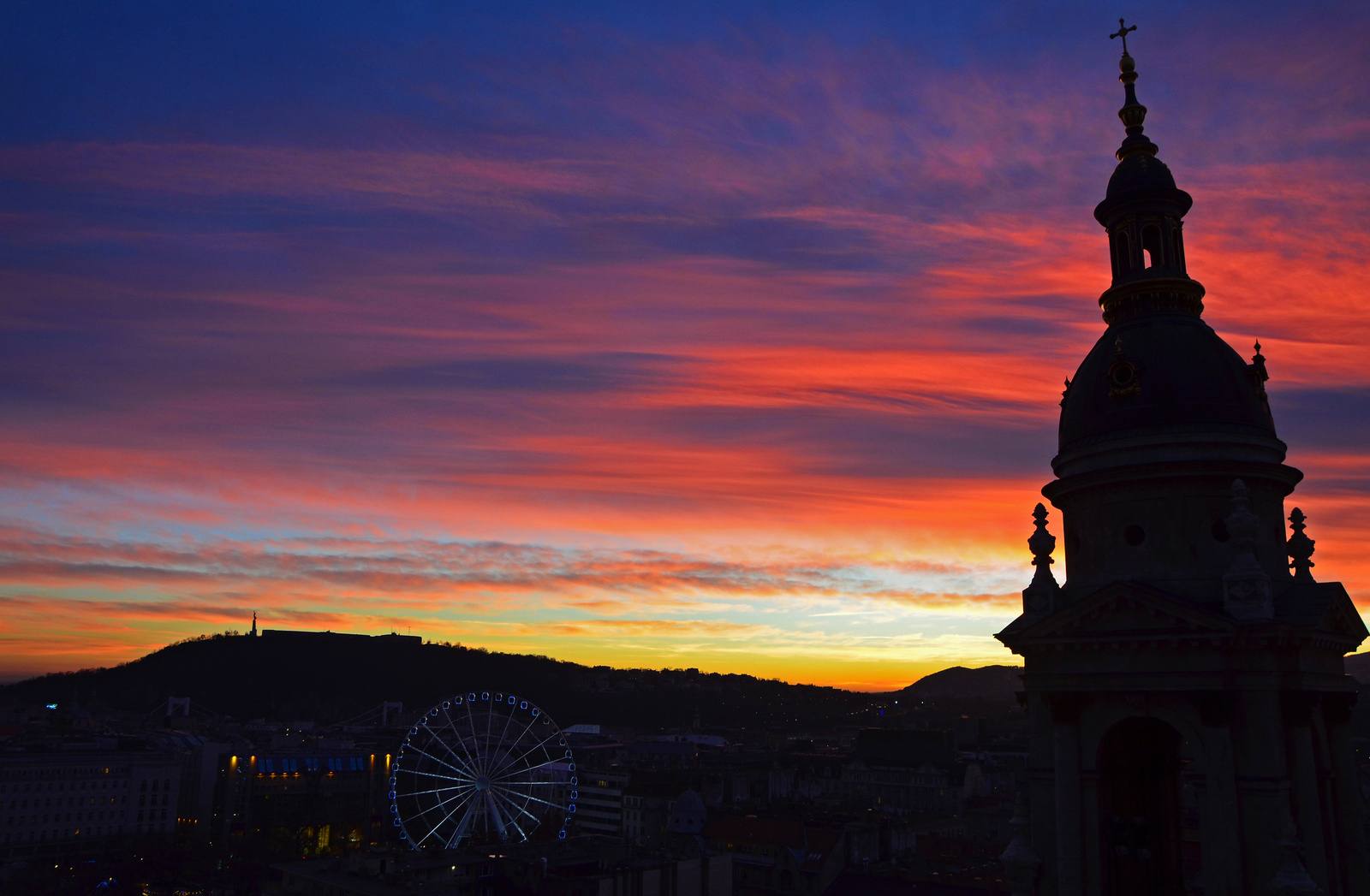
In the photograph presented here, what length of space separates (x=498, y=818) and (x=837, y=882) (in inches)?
2993

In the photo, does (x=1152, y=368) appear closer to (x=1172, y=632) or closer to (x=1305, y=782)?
(x=1172, y=632)

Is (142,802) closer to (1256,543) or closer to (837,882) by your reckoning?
(837,882)

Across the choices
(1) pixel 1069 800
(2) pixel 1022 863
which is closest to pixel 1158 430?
(1) pixel 1069 800

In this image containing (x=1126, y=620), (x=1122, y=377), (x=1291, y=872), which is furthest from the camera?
(x=1122, y=377)

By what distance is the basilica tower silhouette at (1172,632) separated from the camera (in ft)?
70.8

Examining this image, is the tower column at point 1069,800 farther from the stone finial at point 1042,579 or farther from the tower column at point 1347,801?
the tower column at point 1347,801

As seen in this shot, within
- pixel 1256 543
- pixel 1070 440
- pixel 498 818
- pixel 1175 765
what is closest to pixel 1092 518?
pixel 1070 440

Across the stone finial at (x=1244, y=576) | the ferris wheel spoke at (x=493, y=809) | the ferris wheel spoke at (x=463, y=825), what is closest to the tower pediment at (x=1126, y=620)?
the stone finial at (x=1244, y=576)

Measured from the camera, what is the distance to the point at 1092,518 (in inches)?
984

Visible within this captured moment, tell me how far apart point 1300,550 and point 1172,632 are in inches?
206

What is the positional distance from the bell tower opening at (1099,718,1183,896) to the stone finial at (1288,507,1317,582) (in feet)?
16.1

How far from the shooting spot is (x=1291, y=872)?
2031 centimetres

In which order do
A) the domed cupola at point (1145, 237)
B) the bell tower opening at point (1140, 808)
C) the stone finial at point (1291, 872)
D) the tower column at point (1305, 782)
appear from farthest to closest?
the domed cupola at point (1145, 237) → the bell tower opening at point (1140, 808) → the tower column at point (1305, 782) → the stone finial at point (1291, 872)

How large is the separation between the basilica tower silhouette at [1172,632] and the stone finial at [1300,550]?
0.06 meters
